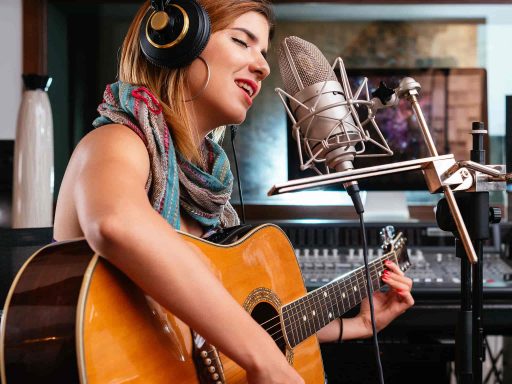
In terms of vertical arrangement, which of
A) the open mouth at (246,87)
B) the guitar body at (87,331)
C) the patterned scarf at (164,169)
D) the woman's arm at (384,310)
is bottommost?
the woman's arm at (384,310)

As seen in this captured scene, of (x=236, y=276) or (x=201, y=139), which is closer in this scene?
(x=236, y=276)

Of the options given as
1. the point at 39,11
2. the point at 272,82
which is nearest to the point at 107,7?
the point at 39,11

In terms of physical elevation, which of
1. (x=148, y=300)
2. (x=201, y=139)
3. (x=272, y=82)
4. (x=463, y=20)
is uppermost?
(x=463, y=20)

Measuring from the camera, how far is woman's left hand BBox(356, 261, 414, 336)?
1614 millimetres

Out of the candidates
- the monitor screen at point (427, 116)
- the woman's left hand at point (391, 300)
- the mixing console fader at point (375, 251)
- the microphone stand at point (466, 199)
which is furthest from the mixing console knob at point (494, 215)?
the monitor screen at point (427, 116)

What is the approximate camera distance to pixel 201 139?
1.38m

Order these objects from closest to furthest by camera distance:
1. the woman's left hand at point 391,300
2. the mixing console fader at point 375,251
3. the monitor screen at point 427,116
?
the woman's left hand at point 391,300, the mixing console fader at point 375,251, the monitor screen at point 427,116

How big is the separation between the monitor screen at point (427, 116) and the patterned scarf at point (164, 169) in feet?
4.12

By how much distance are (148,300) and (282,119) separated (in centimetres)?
196

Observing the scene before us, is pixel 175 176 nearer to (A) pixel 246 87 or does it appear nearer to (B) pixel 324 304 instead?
(A) pixel 246 87

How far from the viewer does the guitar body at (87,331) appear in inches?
35.8

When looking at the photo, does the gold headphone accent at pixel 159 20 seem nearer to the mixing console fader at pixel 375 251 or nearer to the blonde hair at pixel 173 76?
the blonde hair at pixel 173 76

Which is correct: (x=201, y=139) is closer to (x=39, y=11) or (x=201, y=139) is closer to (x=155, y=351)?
(x=155, y=351)

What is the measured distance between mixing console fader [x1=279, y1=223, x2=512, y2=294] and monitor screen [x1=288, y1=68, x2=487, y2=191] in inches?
7.7
